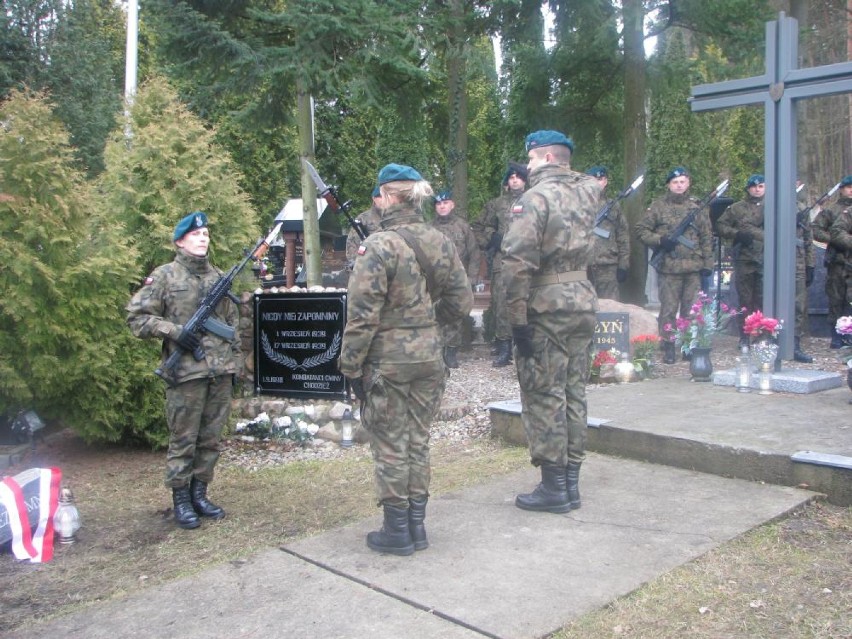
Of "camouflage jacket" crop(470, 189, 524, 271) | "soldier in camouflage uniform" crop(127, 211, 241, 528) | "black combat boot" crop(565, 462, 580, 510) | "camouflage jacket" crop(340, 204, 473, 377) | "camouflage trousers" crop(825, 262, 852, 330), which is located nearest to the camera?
"camouflage jacket" crop(340, 204, 473, 377)

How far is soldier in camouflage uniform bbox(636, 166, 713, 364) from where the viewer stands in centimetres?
986

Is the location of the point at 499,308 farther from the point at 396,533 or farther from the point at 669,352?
the point at 396,533

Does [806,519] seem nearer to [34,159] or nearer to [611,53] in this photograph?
[34,159]

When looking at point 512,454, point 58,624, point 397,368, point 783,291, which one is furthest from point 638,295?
point 58,624

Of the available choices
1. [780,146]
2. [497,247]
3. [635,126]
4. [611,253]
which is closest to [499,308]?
[497,247]

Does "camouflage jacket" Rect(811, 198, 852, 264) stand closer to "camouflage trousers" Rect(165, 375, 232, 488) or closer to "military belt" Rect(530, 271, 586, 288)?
"military belt" Rect(530, 271, 586, 288)

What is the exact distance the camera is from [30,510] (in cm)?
484

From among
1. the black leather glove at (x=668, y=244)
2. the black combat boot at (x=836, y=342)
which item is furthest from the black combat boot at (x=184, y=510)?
the black combat boot at (x=836, y=342)

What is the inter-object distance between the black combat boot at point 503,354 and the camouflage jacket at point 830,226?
14.5 ft

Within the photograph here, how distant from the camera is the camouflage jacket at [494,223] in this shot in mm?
10314

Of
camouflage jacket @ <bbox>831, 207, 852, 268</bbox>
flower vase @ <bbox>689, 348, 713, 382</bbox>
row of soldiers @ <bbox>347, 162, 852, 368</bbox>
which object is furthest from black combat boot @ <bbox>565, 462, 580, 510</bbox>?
camouflage jacket @ <bbox>831, 207, 852, 268</bbox>

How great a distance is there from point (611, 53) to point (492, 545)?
959cm

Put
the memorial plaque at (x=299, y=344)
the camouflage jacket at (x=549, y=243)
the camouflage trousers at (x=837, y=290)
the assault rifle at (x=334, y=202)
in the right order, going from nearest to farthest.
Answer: the camouflage jacket at (x=549, y=243)
the memorial plaque at (x=299, y=344)
the assault rifle at (x=334, y=202)
the camouflage trousers at (x=837, y=290)

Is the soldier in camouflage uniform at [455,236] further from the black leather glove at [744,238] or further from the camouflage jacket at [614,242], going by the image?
the black leather glove at [744,238]
